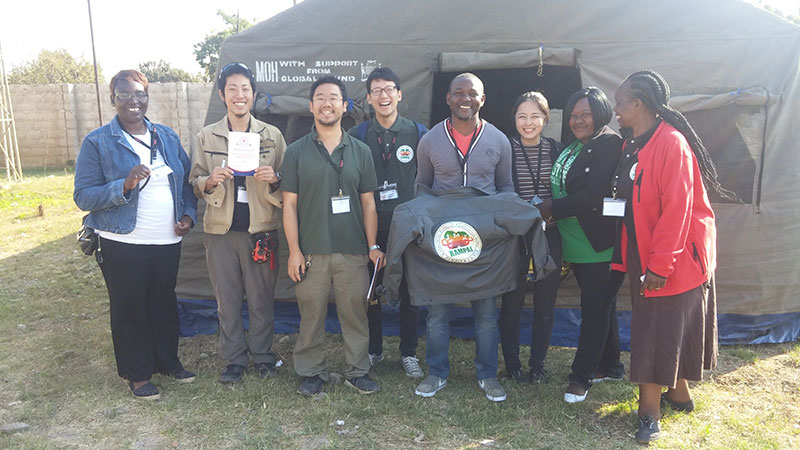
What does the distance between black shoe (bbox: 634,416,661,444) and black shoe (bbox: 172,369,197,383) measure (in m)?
2.67

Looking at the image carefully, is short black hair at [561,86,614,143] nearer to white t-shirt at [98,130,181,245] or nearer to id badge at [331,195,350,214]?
id badge at [331,195,350,214]

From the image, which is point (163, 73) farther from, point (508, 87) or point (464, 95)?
point (464, 95)

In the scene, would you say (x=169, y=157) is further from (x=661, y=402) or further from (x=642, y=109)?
(x=661, y=402)

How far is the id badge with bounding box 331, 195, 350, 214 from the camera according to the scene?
11.2 feet

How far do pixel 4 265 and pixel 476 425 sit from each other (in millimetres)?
5962

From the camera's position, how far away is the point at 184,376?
12.6ft

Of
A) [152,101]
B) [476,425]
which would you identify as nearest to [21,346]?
[476,425]

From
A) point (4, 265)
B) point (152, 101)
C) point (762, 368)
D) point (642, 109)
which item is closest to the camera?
point (642, 109)

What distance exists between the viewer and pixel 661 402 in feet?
11.3

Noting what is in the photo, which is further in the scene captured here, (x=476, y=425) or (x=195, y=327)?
(x=195, y=327)

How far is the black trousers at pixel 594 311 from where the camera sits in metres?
3.37

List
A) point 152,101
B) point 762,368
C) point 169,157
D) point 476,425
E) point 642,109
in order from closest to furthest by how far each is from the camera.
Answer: point 642,109, point 476,425, point 169,157, point 762,368, point 152,101

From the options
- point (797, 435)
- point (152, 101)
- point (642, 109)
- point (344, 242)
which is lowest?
point (797, 435)

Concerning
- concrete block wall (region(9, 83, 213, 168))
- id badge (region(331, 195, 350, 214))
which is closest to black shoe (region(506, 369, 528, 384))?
id badge (region(331, 195, 350, 214))
